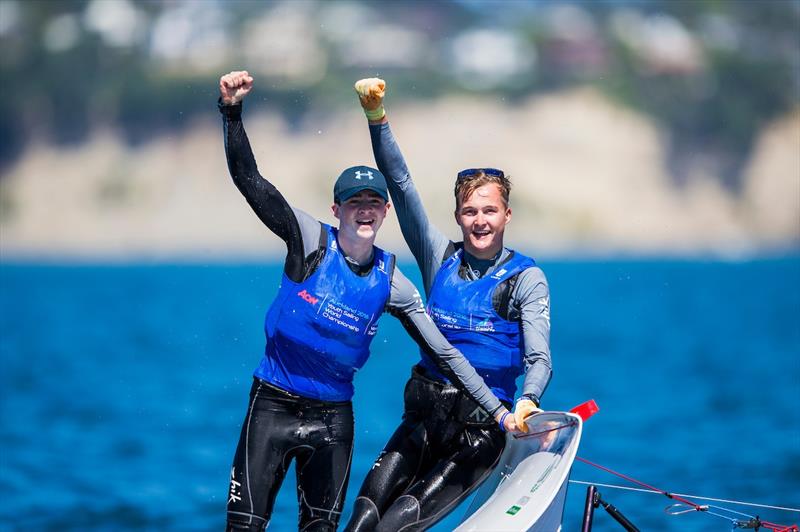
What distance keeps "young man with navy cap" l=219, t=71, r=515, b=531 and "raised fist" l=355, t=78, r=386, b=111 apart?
0.40 metres

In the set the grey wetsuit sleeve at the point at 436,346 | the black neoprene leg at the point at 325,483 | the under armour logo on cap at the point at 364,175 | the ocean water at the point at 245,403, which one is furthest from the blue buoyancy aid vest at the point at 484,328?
the ocean water at the point at 245,403

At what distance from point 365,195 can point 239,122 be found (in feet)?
2.28

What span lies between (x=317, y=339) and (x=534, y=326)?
1103 millimetres

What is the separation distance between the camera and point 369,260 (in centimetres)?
564

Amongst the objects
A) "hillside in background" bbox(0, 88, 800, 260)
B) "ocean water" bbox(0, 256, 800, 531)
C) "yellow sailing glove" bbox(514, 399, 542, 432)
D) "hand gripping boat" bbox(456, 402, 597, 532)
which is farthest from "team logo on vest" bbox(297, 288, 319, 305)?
"hillside in background" bbox(0, 88, 800, 260)

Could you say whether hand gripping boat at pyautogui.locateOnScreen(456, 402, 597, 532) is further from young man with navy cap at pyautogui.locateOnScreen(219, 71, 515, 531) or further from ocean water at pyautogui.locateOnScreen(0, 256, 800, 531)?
ocean water at pyautogui.locateOnScreen(0, 256, 800, 531)

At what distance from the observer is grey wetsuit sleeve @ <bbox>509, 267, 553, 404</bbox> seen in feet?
18.5

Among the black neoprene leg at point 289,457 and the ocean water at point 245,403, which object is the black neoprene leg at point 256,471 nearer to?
the black neoprene leg at point 289,457

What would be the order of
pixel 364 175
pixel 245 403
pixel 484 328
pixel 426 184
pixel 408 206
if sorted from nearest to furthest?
pixel 364 175
pixel 484 328
pixel 408 206
pixel 245 403
pixel 426 184

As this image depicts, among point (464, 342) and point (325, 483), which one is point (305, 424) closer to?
point (325, 483)

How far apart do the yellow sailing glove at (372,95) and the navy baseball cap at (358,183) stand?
0.37 metres

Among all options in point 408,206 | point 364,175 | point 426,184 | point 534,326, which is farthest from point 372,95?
point 426,184

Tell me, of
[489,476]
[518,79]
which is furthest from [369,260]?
[518,79]

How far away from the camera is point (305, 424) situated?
5.67m
